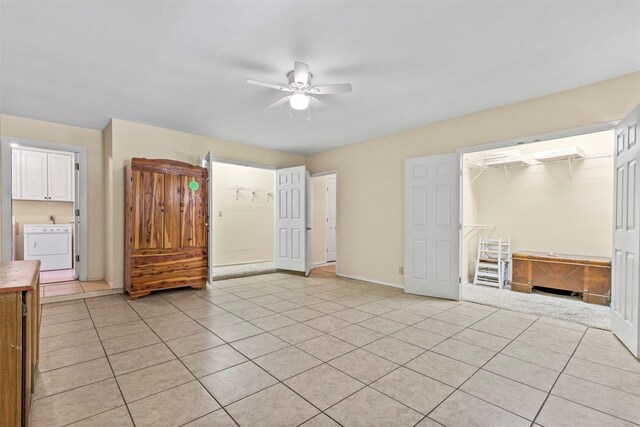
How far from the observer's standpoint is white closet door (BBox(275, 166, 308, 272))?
5.76 meters

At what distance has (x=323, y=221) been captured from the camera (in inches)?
298

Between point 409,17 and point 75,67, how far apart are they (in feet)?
9.98

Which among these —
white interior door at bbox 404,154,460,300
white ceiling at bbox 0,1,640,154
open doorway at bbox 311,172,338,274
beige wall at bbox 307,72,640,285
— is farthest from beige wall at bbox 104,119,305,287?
white interior door at bbox 404,154,460,300

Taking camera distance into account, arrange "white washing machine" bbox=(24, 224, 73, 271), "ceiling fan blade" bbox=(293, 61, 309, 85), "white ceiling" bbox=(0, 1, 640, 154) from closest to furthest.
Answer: "white ceiling" bbox=(0, 1, 640, 154), "ceiling fan blade" bbox=(293, 61, 309, 85), "white washing machine" bbox=(24, 224, 73, 271)

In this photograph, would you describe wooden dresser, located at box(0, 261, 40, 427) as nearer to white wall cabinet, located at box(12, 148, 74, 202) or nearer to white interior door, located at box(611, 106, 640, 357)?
white interior door, located at box(611, 106, 640, 357)

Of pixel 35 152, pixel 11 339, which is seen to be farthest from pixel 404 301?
pixel 35 152

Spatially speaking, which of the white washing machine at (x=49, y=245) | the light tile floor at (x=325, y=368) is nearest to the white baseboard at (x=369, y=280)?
the light tile floor at (x=325, y=368)

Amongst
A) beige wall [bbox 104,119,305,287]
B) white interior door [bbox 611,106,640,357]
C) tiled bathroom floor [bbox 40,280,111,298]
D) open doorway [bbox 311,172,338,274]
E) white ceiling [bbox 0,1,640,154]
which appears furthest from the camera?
open doorway [bbox 311,172,338,274]

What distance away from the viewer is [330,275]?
19.5 feet

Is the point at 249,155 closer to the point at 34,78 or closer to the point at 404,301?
the point at 34,78

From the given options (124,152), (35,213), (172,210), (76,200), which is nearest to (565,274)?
(172,210)

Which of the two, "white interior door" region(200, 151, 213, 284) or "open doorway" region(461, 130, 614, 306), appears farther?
"white interior door" region(200, 151, 213, 284)

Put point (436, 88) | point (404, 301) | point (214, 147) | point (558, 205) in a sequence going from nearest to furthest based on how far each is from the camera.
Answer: point (436, 88), point (404, 301), point (558, 205), point (214, 147)

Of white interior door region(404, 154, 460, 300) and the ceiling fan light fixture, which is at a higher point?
the ceiling fan light fixture
